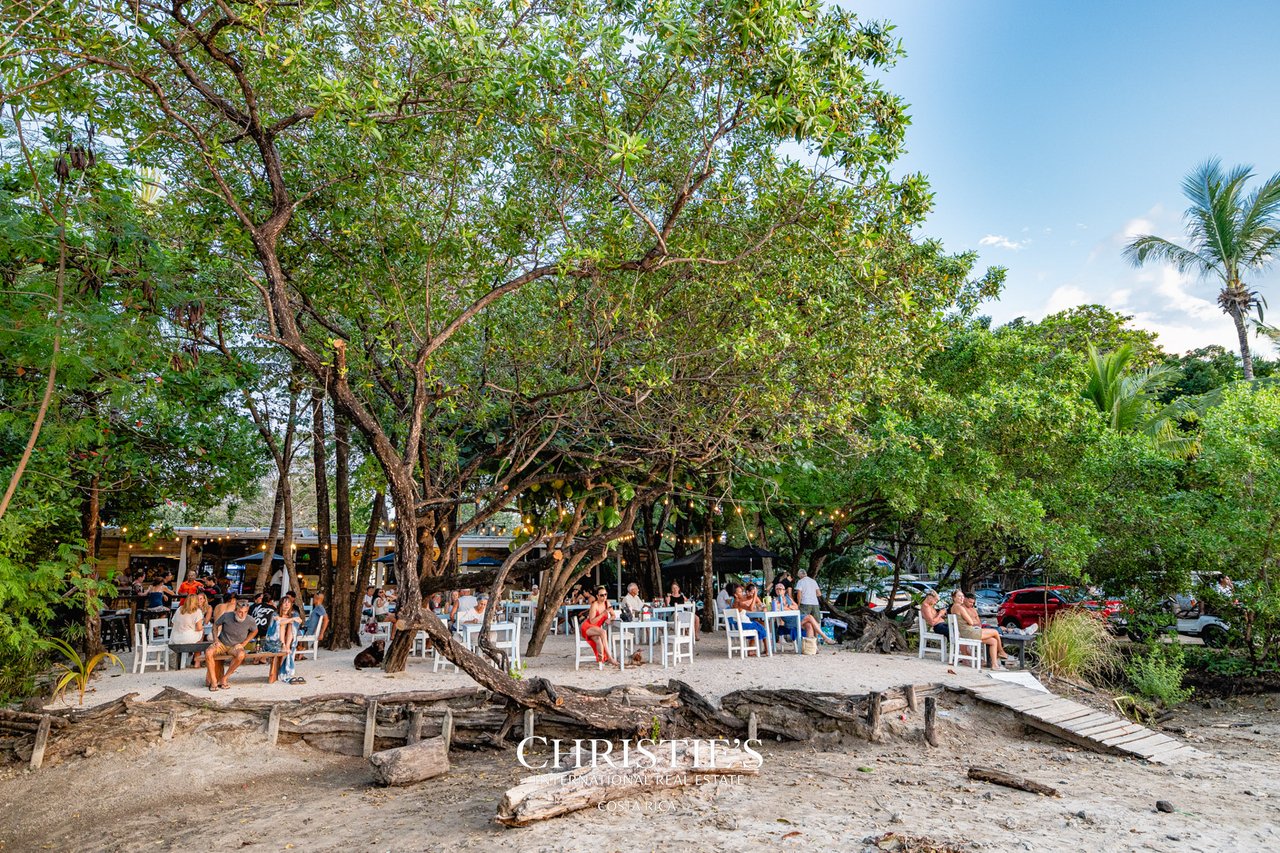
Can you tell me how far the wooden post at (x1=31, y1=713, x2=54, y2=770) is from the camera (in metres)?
7.11

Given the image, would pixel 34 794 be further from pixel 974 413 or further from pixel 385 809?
pixel 974 413

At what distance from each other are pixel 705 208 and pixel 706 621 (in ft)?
37.9

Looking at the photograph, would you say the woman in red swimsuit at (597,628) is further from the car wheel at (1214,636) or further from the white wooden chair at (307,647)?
the car wheel at (1214,636)

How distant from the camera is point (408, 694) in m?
8.35

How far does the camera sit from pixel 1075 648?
1128 centimetres

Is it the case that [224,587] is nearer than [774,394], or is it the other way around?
[774,394]

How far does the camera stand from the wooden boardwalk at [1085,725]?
8.35 m

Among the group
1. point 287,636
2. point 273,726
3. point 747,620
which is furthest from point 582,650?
point 273,726

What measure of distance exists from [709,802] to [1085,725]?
215 inches

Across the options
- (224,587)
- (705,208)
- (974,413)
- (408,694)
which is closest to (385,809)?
(408,694)

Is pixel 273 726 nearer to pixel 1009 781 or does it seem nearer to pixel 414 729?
pixel 414 729

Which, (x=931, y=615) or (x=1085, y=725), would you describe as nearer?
(x=1085, y=725)

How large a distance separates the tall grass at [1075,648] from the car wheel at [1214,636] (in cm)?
363

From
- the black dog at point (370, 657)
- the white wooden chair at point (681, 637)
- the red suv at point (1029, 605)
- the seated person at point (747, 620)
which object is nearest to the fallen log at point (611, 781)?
the white wooden chair at point (681, 637)
